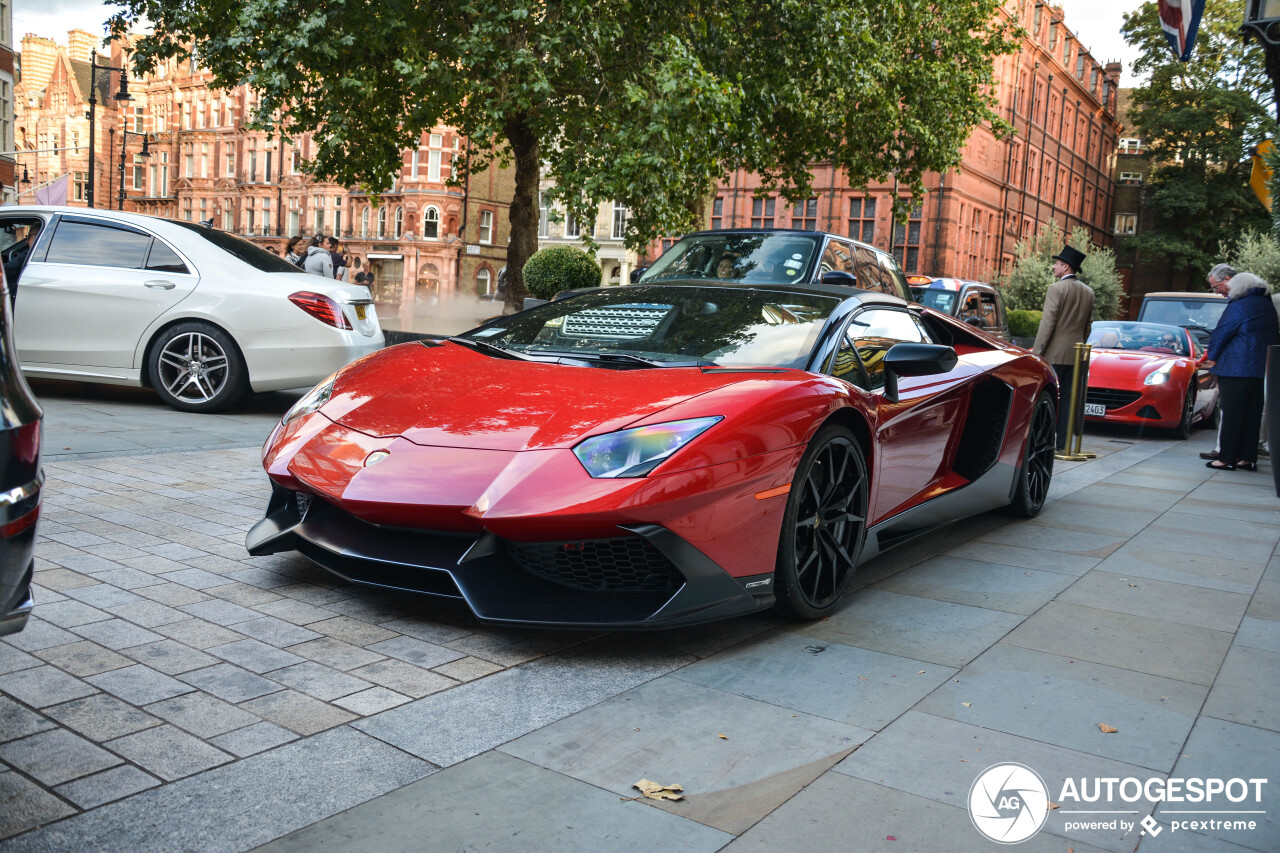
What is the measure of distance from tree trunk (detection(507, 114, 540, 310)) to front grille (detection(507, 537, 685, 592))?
46.2 feet

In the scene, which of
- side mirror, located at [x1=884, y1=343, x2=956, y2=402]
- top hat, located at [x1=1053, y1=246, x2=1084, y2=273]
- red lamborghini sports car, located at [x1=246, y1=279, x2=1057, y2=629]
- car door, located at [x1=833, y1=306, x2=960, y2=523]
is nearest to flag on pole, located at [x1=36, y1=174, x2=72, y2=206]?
top hat, located at [x1=1053, y1=246, x2=1084, y2=273]

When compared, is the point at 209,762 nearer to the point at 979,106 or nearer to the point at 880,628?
the point at 880,628

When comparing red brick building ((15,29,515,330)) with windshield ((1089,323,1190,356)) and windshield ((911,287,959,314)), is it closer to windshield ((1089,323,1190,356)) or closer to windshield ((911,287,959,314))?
windshield ((911,287,959,314))

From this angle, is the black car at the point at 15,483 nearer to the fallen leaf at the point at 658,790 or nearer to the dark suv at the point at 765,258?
Answer: the fallen leaf at the point at 658,790

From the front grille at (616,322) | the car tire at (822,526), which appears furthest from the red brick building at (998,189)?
the car tire at (822,526)

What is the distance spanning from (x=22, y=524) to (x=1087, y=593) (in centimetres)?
410

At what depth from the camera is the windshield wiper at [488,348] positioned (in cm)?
430

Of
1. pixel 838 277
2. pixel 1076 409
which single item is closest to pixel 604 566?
pixel 838 277

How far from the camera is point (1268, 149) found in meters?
9.06

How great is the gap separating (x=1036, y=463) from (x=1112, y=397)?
22.4 ft

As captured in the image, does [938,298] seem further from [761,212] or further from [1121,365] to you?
[761,212]

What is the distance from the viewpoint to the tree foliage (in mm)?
36000

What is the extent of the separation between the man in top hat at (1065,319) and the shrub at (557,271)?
7988 mm

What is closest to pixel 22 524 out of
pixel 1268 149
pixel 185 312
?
pixel 185 312
